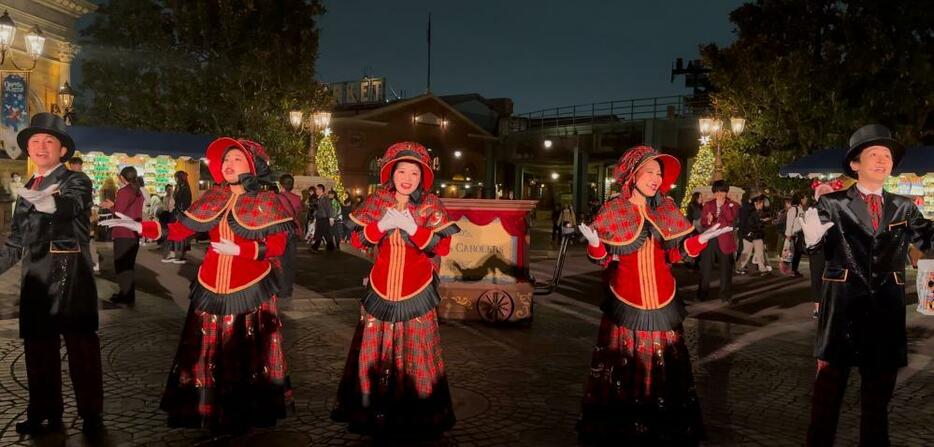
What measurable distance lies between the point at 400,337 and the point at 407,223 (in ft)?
2.49

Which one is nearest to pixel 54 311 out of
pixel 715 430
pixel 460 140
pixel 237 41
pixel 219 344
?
pixel 219 344

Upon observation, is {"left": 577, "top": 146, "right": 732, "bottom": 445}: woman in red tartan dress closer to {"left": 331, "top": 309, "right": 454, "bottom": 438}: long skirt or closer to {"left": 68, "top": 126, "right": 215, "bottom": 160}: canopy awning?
{"left": 331, "top": 309, "right": 454, "bottom": 438}: long skirt

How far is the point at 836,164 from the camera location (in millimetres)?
18500

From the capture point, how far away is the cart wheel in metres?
8.69

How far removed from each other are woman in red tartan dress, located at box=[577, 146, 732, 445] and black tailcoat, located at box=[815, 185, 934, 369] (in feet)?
2.53

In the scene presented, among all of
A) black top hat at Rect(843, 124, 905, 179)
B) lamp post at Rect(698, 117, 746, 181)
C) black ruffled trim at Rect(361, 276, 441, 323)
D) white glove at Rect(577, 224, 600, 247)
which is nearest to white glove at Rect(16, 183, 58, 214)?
black ruffled trim at Rect(361, 276, 441, 323)

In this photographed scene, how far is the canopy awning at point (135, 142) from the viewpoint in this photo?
18.6 metres

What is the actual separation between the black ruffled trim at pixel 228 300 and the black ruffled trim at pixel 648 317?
93.2 inches

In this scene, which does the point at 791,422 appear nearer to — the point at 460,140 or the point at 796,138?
the point at 796,138

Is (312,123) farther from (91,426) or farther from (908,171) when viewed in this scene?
(91,426)

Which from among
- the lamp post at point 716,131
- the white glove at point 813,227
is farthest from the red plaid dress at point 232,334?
the lamp post at point 716,131

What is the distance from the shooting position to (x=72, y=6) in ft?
81.9

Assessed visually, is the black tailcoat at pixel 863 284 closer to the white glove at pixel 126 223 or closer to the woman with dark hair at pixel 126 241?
the white glove at pixel 126 223

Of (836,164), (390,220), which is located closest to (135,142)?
(390,220)
